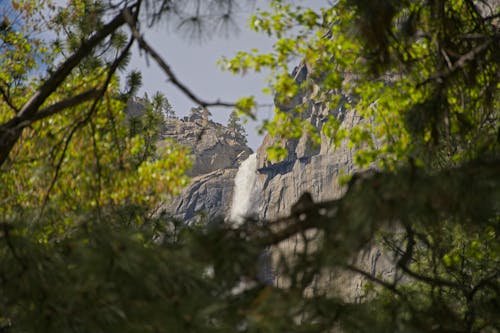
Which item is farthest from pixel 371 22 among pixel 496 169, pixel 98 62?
pixel 98 62

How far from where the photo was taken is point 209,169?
73.1m

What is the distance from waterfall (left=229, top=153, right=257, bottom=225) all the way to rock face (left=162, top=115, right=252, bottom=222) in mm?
782

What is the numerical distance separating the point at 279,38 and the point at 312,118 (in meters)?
57.9

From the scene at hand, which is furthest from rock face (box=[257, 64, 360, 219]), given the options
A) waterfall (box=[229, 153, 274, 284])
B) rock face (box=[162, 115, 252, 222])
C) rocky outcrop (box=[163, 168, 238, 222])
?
rock face (box=[162, 115, 252, 222])

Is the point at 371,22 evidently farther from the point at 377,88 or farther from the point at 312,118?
the point at 312,118

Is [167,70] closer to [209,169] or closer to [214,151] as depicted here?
[209,169]

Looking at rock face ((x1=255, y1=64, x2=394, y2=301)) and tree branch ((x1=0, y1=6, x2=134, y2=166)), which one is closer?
tree branch ((x1=0, y1=6, x2=134, y2=166))

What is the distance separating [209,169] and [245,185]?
27.0ft

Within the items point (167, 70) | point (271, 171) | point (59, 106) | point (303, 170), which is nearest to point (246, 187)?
point (271, 171)

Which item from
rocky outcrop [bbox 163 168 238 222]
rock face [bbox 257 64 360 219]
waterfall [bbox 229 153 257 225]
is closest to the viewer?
rock face [bbox 257 64 360 219]

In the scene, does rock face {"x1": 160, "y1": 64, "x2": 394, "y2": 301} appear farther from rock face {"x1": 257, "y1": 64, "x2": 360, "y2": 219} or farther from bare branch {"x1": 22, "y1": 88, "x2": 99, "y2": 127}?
bare branch {"x1": 22, "y1": 88, "x2": 99, "y2": 127}

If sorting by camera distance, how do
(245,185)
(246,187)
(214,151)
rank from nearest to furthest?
(246,187), (245,185), (214,151)

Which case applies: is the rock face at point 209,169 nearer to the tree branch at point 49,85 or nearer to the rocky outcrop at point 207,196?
the rocky outcrop at point 207,196

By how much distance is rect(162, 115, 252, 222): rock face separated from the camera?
64.9 metres
